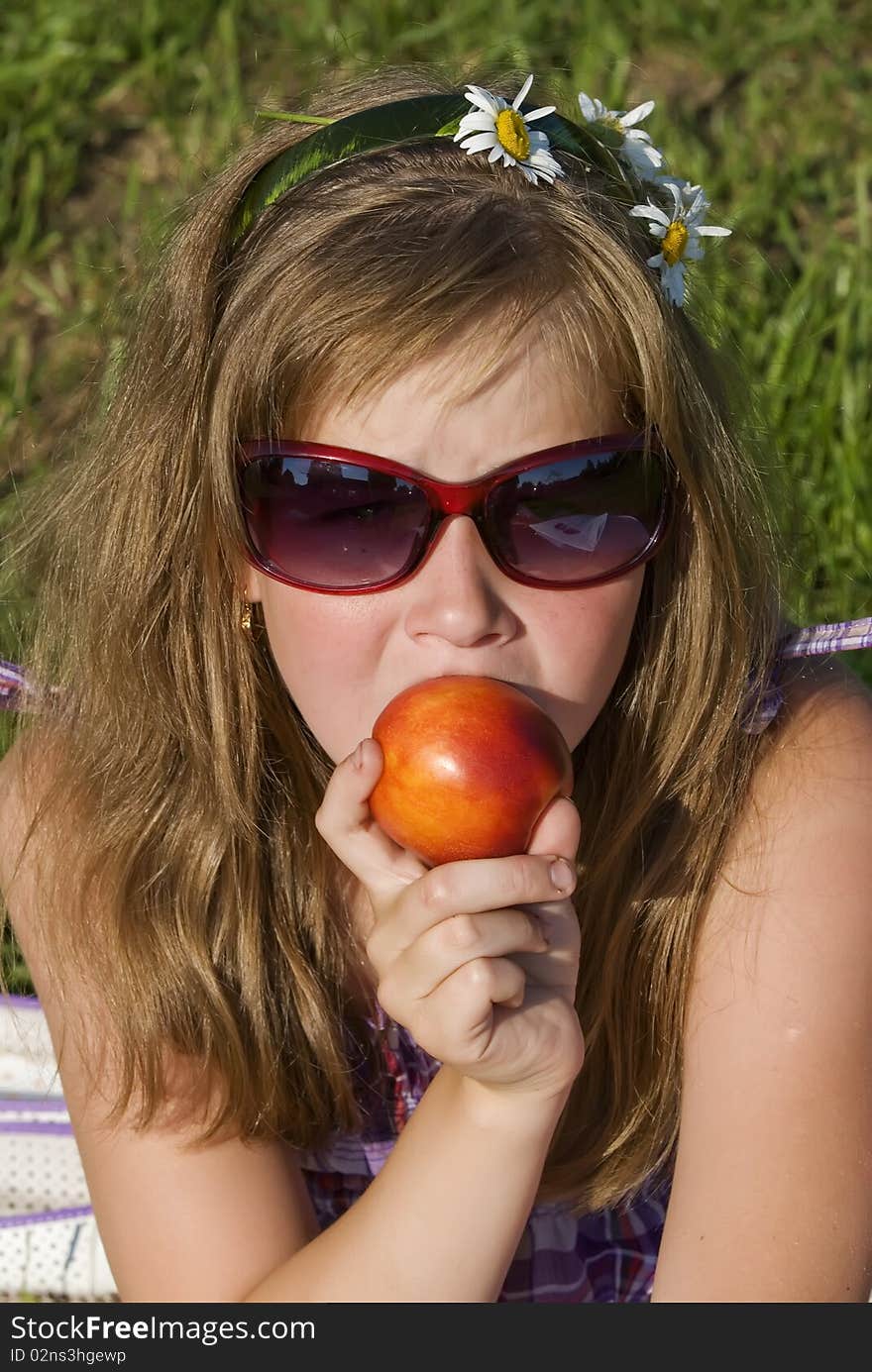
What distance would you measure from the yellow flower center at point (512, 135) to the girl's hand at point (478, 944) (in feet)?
2.46

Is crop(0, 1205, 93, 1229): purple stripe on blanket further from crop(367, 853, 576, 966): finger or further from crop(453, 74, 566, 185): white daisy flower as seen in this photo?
crop(453, 74, 566, 185): white daisy flower

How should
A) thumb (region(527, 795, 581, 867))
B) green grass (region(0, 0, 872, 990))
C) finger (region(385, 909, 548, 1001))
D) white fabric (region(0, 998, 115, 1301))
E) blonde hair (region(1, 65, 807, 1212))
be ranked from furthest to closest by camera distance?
green grass (region(0, 0, 872, 990)) → white fabric (region(0, 998, 115, 1301)) → blonde hair (region(1, 65, 807, 1212)) → thumb (region(527, 795, 581, 867)) → finger (region(385, 909, 548, 1001))

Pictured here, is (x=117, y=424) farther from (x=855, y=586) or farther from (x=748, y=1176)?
(x=855, y=586)

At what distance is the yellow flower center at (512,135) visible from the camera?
201cm

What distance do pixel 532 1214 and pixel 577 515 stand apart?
3.56ft

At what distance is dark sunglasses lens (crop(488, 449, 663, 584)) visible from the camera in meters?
1.85

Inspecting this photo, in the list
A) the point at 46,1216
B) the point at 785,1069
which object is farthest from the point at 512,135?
the point at 46,1216

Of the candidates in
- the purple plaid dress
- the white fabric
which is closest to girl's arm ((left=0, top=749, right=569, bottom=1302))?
the purple plaid dress

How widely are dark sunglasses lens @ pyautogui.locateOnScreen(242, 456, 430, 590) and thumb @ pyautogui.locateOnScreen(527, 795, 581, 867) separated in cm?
32

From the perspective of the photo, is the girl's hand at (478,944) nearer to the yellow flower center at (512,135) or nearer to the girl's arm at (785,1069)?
the girl's arm at (785,1069)

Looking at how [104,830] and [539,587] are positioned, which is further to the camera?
[104,830]
